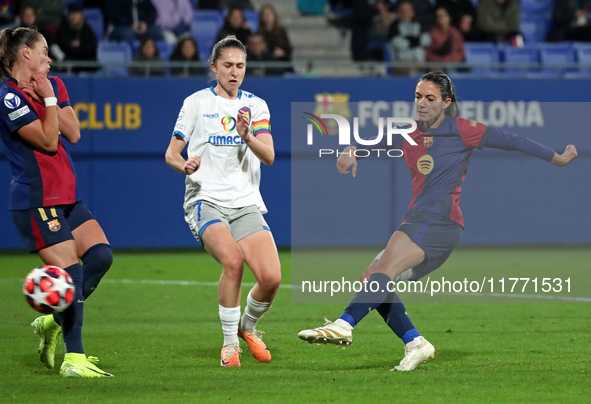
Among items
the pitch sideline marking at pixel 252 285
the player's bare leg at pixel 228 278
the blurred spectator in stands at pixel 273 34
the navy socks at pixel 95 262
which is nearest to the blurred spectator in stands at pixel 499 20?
the blurred spectator in stands at pixel 273 34

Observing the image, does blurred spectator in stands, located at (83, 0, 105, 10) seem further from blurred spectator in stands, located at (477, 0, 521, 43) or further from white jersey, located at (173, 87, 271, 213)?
A: white jersey, located at (173, 87, 271, 213)

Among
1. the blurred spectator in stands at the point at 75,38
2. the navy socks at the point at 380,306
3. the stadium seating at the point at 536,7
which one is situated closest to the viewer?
the navy socks at the point at 380,306

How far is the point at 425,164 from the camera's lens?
6156 mm

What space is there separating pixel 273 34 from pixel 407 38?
2364mm

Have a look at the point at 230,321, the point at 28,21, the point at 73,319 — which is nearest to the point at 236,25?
the point at 28,21

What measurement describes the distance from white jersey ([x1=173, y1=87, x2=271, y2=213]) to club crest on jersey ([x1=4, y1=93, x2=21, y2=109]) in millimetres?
1042

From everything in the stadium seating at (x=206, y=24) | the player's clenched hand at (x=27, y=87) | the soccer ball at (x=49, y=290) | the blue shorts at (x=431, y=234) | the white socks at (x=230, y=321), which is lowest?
the white socks at (x=230, y=321)

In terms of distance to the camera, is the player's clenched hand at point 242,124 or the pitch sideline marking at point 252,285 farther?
the pitch sideline marking at point 252,285

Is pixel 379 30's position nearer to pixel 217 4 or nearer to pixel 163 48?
pixel 217 4

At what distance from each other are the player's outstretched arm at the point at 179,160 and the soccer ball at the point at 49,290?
97 centimetres

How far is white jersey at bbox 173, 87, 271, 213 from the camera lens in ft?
20.2

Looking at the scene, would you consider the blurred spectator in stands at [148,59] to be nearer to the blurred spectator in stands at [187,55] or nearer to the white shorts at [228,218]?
the blurred spectator in stands at [187,55]

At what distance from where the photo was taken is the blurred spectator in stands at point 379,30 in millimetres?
16188

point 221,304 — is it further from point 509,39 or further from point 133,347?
point 509,39
